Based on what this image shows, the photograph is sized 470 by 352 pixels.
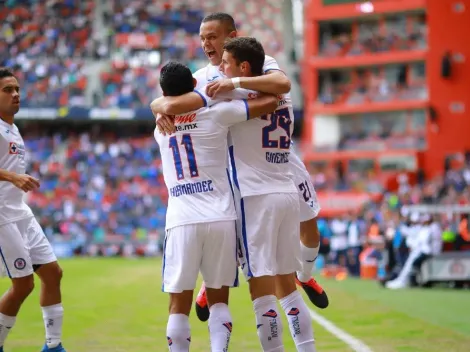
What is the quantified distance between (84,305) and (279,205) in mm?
9096

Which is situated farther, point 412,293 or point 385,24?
point 385,24

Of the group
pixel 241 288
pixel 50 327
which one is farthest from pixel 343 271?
pixel 50 327

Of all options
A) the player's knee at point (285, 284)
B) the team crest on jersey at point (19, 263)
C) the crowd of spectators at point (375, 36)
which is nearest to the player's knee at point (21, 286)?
the team crest on jersey at point (19, 263)

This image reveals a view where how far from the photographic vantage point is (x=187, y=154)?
257 inches

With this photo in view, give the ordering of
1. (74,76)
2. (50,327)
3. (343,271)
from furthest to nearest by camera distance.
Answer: (74,76), (343,271), (50,327)

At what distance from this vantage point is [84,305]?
1523 cm

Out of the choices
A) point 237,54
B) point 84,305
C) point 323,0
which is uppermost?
point 323,0

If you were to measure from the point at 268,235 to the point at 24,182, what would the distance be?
7.21ft

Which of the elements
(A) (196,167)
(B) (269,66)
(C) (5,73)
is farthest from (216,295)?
(C) (5,73)

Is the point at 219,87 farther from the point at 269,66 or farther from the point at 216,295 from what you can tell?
the point at 216,295

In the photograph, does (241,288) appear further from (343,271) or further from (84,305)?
(343,271)

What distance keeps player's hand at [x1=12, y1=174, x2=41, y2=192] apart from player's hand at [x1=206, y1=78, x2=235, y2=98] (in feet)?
6.33

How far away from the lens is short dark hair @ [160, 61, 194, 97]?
649cm

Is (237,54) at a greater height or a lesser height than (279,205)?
greater
